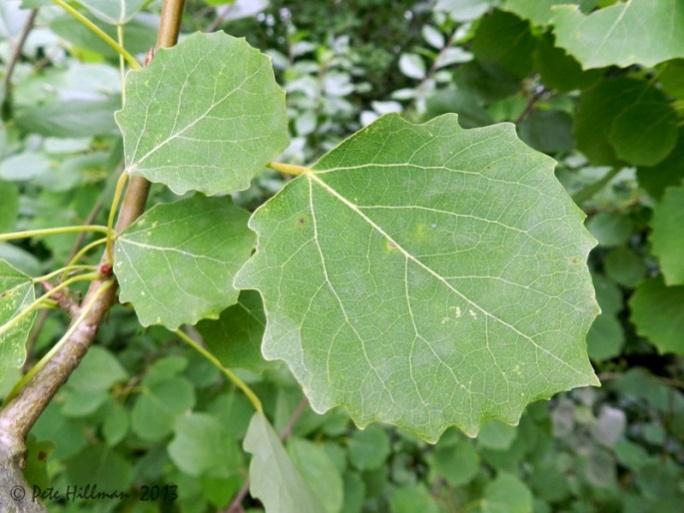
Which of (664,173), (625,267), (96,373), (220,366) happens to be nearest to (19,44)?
(96,373)

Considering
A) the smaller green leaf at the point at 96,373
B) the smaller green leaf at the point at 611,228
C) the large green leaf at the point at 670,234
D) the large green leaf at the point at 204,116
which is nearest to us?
the large green leaf at the point at 204,116

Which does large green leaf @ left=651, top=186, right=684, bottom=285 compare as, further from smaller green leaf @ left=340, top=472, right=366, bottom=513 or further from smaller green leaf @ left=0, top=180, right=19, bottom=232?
smaller green leaf @ left=0, top=180, right=19, bottom=232

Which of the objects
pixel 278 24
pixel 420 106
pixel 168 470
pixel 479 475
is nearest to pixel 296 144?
pixel 420 106

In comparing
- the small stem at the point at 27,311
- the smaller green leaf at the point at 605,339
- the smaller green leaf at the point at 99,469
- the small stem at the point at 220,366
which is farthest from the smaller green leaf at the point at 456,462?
the small stem at the point at 27,311

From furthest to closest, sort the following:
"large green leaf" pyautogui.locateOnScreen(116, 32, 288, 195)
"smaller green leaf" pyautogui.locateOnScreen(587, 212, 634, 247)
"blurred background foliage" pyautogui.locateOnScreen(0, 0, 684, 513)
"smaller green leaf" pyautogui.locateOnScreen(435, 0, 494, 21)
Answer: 1. "smaller green leaf" pyautogui.locateOnScreen(587, 212, 634, 247)
2. "smaller green leaf" pyautogui.locateOnScreen(435, 0, 494, 21)
3. "blurred background foliage" pyautogui.locateOnScreen(0, 0, 684, 513)
4. "large green leaf" pyautogui.locateOnScreen(116, 32, 288, 195)

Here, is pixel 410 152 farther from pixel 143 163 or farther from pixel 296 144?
pixel 296 144

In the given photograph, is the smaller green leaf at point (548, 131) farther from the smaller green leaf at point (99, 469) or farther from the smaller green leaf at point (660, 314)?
the smaller green leaf at point (99, 469)

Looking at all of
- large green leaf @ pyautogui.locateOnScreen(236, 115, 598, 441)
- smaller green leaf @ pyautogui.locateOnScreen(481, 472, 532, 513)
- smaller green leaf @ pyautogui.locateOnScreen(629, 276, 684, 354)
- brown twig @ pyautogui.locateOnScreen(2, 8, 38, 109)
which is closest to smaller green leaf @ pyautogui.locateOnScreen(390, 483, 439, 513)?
smaller green leaf @ pyautogui.locateOnScreen(481, 472, 532, 513)
